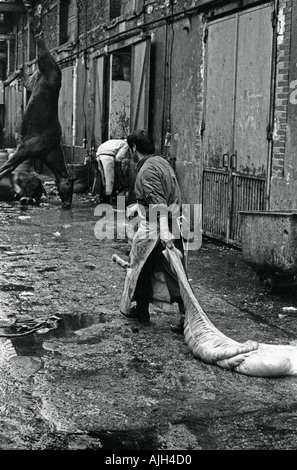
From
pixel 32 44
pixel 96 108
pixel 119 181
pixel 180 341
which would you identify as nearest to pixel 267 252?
pixel 180 341

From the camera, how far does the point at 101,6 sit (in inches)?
710

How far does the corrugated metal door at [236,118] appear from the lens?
985 cm

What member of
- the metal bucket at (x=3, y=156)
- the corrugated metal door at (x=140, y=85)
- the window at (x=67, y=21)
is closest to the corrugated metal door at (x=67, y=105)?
the window at (x=67, y=21)

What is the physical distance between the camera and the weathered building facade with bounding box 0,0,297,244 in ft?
30.9

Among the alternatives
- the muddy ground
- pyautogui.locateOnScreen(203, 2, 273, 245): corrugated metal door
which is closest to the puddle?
the muddy ground

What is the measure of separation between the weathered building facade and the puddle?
3340 millimetres

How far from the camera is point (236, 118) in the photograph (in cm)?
1064

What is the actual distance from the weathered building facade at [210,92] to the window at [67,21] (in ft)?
9.95

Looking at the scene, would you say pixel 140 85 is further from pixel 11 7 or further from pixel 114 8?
pixel 11 7

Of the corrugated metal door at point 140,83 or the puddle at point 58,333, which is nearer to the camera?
the puddle at point 58,333

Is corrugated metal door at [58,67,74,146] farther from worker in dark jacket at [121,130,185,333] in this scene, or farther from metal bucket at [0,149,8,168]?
worker in dark jacket at [121,130,185,333]

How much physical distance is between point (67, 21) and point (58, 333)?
17.7 meters

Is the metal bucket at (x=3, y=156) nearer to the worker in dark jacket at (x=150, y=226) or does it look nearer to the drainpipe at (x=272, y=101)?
the drainpipe at (x=272, y=101)

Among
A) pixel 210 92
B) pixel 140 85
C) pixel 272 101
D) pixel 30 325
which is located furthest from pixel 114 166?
pixel 30 325
